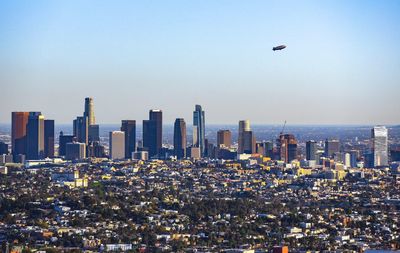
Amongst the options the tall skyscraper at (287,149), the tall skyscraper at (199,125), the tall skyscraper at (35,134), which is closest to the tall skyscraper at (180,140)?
the tall skyscraper at (199,125)

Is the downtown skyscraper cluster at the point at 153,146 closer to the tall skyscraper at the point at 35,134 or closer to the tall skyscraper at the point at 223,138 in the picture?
the tall skyscraper at the point at 35,134

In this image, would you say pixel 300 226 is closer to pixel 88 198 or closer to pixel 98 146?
pixel 88 198

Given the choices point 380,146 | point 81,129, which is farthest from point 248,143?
point 81,129

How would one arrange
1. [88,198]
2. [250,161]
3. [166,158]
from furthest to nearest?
[166,158]
[250,161]
[88,198]

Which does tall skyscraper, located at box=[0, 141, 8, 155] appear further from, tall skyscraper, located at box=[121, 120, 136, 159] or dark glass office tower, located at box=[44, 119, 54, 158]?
tall skyscraper, located at box=[121, 120, 136, 159]

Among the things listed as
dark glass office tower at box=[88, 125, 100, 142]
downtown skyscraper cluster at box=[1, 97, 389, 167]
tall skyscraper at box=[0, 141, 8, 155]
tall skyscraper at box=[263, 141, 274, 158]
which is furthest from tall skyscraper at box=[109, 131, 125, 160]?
tall skyscraper at box=[263, 141, 274, 158]

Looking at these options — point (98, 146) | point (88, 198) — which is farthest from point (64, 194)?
point (98, 146)
